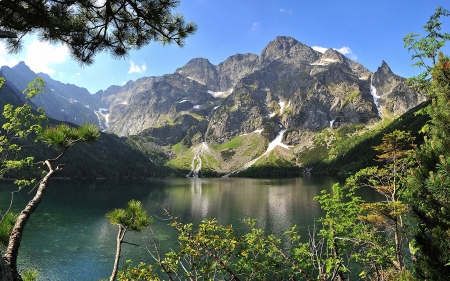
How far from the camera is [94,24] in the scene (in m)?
6.44

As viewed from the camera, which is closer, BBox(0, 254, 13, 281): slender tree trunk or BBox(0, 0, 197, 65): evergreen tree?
BBox(0, 254, 13, 281): slender tree trunk

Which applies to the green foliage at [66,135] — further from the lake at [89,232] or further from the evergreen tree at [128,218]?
the lake at [89,232]

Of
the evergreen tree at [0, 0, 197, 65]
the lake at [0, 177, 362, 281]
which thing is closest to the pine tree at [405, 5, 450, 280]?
the evergreen tree at [0, 0, 197, 65]

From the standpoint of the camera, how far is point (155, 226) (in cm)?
5359

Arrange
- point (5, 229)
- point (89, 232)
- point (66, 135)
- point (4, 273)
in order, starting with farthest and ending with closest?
point (89, 232) < point (66, 135) < point (5, 229) < point (4, 273)

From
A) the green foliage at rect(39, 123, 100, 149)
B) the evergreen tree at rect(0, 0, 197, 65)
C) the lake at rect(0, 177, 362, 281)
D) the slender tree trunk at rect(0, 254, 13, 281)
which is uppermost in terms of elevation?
the evergreen tree at rect(0, 0, 197, 65)

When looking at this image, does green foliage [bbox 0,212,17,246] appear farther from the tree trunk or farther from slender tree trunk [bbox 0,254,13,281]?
slender tree trunk [bbox 0,254,13,281]

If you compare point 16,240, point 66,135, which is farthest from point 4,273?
point 66,135

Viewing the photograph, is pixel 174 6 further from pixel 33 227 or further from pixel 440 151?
pixel 33 227

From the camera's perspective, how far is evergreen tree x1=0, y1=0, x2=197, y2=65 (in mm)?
5051

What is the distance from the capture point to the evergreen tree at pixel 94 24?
5.05 meters

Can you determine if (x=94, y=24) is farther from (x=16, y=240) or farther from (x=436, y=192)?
(x=436, y=192)

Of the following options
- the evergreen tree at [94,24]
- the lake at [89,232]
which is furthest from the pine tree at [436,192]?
the lake at [89,232]

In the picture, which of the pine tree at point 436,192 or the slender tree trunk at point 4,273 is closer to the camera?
the slender tree trunk at point 4,273
